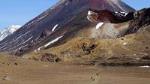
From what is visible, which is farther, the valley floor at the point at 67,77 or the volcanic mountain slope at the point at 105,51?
the volcanic mountain slope at the point at 105,51

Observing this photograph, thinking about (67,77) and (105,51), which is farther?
(105,51)

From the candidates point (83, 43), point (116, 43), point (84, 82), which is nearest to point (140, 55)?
point (116, 43)

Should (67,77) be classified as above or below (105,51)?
below

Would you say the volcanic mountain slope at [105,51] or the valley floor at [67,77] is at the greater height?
the volcanic mountain slope at [105,51]

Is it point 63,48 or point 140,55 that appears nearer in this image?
point 140,55

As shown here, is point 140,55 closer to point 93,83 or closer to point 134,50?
point 134,50

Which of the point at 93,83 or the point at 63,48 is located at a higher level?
the point at 63,48

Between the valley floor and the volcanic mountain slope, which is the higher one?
the volcanic mountain slope

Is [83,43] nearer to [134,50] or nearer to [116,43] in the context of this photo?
[116,43]

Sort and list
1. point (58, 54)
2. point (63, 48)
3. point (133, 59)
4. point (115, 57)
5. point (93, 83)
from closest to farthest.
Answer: point (93, 83) → point (133, 59) → point (115, 57) → point (58, 54) → point (63, 48)

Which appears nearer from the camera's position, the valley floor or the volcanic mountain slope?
the valley floor

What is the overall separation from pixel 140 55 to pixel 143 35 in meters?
28.3

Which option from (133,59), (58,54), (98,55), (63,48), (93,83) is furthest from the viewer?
(63,48)

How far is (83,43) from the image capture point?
185250 millimetres
